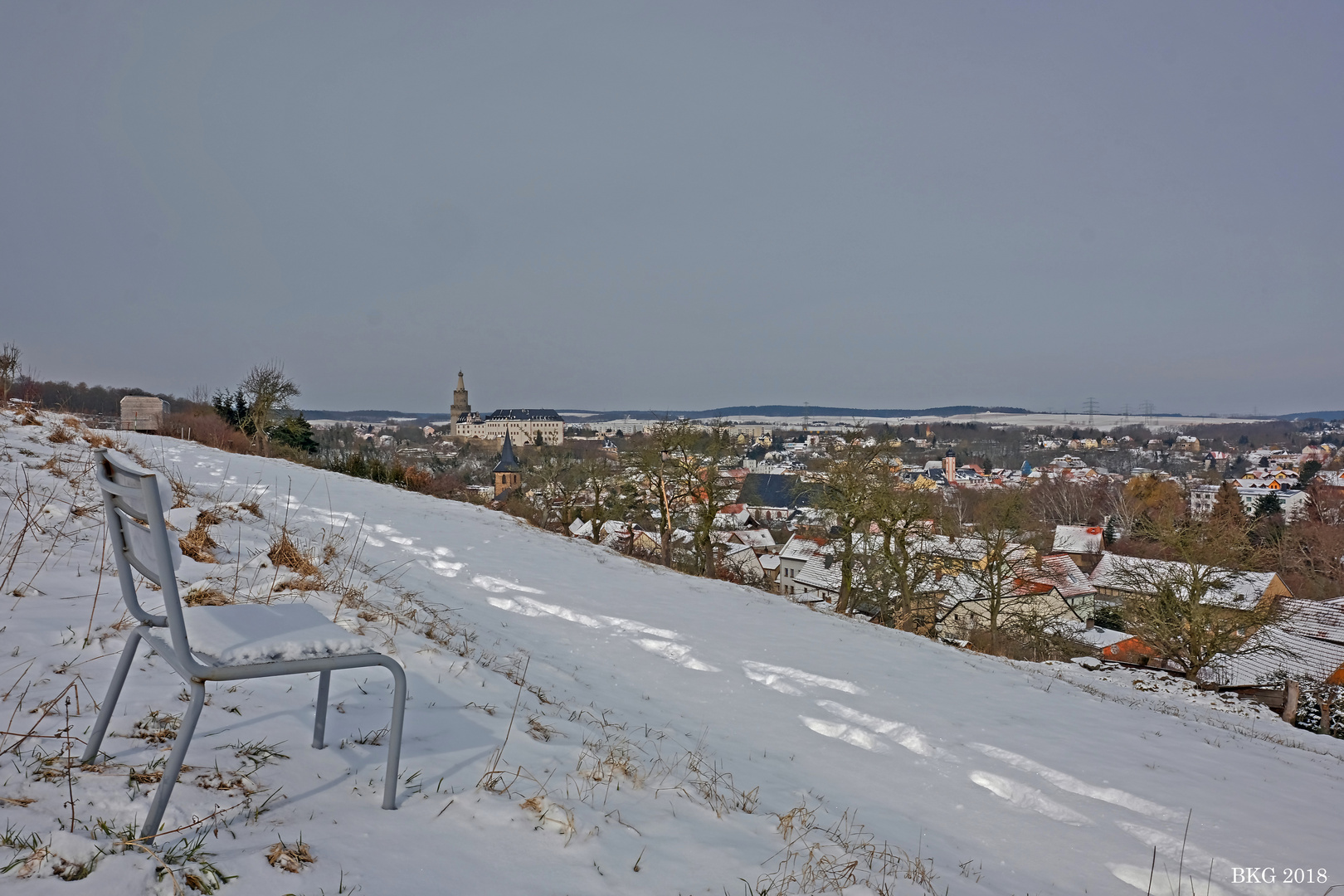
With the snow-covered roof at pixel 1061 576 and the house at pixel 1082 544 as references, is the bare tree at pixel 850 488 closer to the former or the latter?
the snow-covered roof at pixel 1061 576

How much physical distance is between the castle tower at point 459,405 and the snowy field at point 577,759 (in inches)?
5599

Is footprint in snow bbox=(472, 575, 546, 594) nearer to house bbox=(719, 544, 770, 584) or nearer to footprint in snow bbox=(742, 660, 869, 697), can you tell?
footprint in snow bbox=(742, 660, 869, 697)

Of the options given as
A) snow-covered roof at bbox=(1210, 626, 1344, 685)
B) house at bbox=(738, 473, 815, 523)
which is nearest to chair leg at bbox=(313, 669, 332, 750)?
house at bbox=(738, 473, 815, 523)

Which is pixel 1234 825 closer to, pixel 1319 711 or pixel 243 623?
pixel 243 623

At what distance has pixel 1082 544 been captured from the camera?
50.9 m

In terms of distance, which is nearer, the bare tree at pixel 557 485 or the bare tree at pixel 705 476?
the bare tree at pixel 705 476

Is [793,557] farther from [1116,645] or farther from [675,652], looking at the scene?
[675,652]

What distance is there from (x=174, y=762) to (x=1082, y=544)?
2353 inches

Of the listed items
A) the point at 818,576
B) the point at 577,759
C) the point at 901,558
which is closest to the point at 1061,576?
the point at 901,558

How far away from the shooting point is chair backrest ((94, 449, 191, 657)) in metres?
1.54

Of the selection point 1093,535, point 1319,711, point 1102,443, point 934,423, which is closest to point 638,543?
point 1319,711

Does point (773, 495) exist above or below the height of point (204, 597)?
below

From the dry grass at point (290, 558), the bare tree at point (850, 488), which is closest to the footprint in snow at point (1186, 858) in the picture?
the dry grass at point (290, 558)

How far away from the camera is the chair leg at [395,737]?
1911mm
